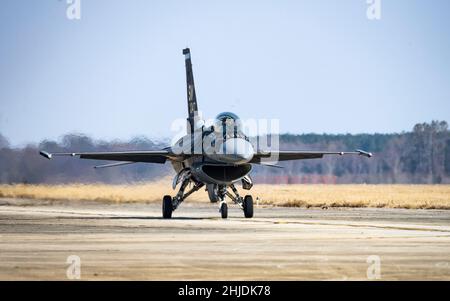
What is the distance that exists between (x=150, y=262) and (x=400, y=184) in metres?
76.4

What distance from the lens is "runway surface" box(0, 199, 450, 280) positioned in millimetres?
17266

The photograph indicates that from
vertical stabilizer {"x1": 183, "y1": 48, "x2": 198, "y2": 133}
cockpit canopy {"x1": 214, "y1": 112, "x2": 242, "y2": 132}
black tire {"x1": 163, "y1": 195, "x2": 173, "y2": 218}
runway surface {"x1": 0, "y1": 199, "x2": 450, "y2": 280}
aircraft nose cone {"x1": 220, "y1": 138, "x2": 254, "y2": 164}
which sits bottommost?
runway surface {"x1": 0, "y1": 199, "x2": 450, "y2": 280}

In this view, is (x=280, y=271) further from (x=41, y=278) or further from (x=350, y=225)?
(x=350, y=225)

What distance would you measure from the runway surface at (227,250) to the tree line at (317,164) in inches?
748

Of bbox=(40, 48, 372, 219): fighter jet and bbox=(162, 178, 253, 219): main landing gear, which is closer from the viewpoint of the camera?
bbox=(40, 48, 372, 219): fighter jet

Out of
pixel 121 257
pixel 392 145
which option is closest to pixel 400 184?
pixel 392 145

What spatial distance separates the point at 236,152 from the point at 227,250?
44.8 feet

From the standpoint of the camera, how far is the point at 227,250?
21719 millimetres

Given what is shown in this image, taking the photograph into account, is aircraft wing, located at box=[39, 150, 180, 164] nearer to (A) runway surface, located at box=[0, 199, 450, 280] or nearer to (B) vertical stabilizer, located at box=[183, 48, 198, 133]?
(B) vertical stabilizer, located at box=[183, 48, 198, 133]

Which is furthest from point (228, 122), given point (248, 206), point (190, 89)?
point (190, 89)

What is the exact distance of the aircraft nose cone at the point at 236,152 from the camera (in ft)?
116

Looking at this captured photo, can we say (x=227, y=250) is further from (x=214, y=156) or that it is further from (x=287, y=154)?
(x=287, y=154)

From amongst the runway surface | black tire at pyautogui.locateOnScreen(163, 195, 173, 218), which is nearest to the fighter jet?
black tire at pyautogui.locateOnScreen(163, 195, 173, 218)

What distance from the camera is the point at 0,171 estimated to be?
188 ft
